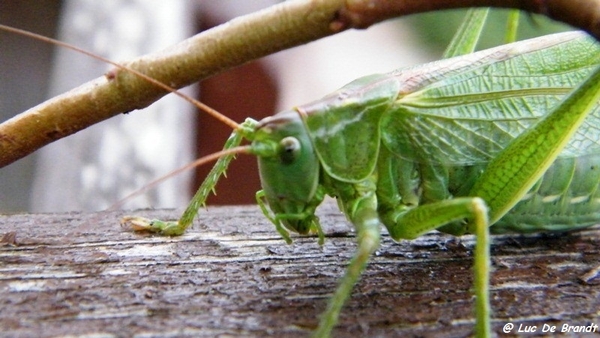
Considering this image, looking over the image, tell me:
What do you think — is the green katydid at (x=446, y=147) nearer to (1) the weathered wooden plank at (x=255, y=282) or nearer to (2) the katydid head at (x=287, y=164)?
(2) the katydid head at (x=287, y=164)

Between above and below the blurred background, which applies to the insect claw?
below

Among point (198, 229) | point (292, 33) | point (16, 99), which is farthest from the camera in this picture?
point (16, 99)

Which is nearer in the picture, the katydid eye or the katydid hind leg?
the katydid hind leg

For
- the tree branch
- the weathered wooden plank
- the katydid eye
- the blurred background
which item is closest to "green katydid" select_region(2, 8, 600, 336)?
the katydid eye

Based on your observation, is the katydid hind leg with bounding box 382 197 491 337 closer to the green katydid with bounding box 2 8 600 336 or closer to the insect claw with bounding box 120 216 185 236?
the green katydid with bounding box 2 8 600 336

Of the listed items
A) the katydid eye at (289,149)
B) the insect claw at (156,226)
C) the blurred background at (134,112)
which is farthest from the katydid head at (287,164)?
the blurred background at (134,112)

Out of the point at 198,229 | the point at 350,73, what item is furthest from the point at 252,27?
the point at 350,73

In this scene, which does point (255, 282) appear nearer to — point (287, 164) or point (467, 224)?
point (287, 164)

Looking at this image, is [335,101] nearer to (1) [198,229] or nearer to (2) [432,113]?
(2) [432,113]
